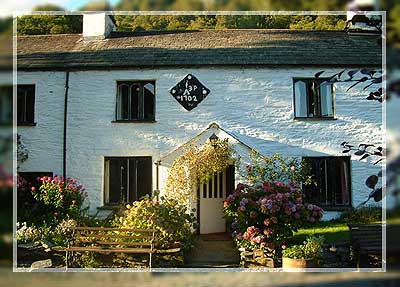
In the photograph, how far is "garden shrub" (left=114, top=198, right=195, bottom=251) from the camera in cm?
668

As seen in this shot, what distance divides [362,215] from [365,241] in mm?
1001

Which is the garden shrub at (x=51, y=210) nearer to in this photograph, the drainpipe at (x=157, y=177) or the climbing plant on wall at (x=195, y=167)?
the drainpipe at (x=157, y=177)

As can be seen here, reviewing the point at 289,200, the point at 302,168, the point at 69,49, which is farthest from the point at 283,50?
the point at 69,49

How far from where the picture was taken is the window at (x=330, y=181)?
25.7 feet

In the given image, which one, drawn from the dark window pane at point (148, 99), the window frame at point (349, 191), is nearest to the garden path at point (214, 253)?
the window frame at point (349, 191)

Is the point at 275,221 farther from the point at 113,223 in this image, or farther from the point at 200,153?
the point at 113,223

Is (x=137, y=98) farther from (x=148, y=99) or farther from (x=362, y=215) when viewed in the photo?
(x=362, y=215)

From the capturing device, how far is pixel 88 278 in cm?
583

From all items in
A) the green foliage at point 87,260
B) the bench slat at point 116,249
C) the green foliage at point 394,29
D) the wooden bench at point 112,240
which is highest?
the green foliage at point 394,29

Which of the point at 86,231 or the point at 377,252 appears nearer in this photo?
the point at 377,252

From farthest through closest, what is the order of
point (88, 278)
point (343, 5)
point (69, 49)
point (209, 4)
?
point (69, 49)
point (88, 278)
point (209, 4)
point (343, 5)

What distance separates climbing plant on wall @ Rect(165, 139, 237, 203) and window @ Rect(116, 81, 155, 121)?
1.33 meters

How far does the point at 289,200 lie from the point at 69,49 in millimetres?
5061

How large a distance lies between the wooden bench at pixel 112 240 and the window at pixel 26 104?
2084 mm
